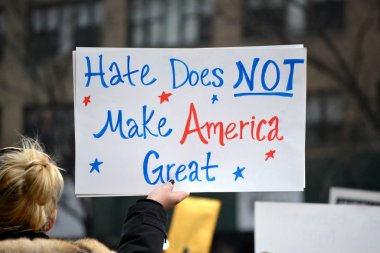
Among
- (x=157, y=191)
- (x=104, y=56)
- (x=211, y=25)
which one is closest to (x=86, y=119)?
(x=104, y=56)

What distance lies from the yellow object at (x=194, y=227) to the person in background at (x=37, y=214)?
8.49 ft

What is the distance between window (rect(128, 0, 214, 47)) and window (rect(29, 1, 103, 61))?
1.76 ft

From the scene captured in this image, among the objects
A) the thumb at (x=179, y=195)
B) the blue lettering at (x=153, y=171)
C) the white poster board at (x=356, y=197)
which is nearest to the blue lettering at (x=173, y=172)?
the blue lettering at (x=153, y=171)

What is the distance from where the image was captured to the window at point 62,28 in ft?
27.6

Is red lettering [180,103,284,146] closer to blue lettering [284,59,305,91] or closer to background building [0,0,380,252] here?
blue lettering [284,59,305,91]

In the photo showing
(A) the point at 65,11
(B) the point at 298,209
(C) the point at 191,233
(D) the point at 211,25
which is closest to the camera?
(B) the point at 298,209

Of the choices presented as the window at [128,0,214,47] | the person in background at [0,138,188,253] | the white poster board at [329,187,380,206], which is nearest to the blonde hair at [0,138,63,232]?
the person in background at [0,138,188,253]

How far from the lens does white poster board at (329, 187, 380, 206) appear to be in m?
2.92

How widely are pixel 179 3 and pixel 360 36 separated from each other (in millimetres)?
2391

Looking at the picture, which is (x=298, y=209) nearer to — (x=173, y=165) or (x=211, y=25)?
(x=173, y=165)

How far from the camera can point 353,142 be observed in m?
7.59

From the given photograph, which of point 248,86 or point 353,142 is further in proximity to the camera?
point 353,142

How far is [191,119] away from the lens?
86.0 inches

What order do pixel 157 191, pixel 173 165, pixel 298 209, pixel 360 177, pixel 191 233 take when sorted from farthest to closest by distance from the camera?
1. pixel 360 177
2. pixel 191 233
3. pixel 298 209
4. pixel 173 165
5. pixel 157 191
